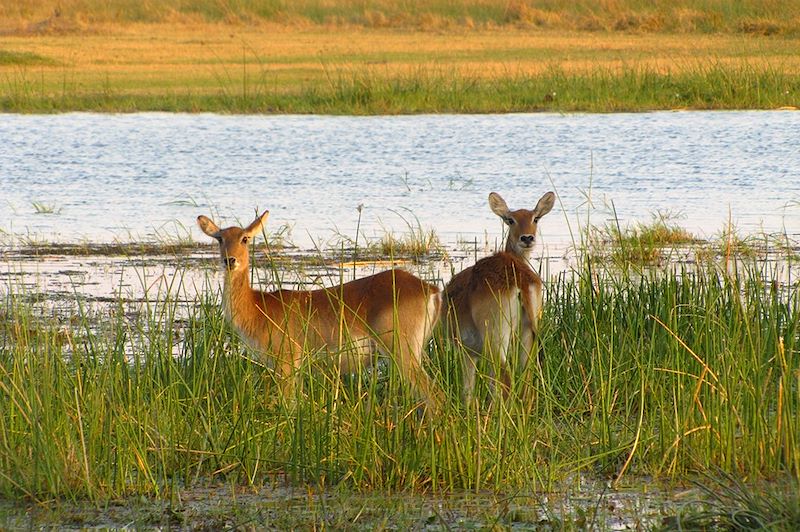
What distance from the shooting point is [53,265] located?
9.95 m

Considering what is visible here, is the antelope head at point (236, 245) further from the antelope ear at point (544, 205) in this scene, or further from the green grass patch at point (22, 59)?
the green grass patch at point (22, 59)

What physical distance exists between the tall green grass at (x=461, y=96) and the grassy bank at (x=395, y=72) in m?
0.02

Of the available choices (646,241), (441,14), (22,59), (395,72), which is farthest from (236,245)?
(441,14)

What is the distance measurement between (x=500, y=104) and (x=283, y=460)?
17.3m

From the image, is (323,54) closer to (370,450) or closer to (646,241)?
(646,241)

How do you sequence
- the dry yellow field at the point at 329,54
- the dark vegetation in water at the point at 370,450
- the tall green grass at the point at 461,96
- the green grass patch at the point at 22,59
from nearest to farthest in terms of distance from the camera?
the dark vegetation in water at the point at 370,450 → the tall green grass at the point at 461,96 → the dry yellow field at the point at 329,54 → the green grass patch at the point at 22,59

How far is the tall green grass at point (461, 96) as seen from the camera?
22156mm

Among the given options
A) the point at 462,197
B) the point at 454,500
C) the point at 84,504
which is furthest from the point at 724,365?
the point at 462,197

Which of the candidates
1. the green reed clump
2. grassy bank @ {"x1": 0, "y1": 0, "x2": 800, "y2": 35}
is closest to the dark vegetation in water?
the green reed clump

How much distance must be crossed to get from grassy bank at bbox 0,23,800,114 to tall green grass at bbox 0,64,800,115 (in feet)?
0.08

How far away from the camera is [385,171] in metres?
16.8

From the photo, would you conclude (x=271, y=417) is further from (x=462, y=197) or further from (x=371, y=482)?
(x=462, y=197)

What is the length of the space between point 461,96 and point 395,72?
3899 mm

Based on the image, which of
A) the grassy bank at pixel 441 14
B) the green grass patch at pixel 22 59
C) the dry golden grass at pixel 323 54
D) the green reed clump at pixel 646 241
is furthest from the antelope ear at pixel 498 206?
the grassy bank at pixel 441 14
